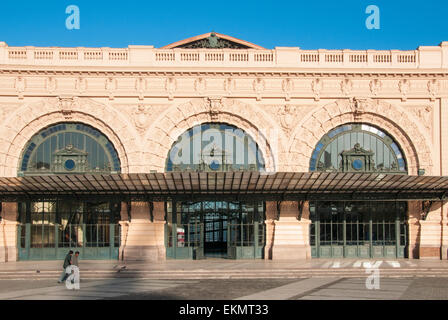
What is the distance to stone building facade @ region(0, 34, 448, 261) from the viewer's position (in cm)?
3525

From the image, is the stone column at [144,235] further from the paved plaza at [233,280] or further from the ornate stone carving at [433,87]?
the ornate stone carving at [433,87]

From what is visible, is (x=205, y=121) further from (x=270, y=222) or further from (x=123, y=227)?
(x=123, y=227)

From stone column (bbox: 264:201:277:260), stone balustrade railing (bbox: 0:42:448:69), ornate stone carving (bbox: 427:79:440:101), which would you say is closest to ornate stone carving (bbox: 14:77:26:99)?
stone balustrade railing (bbox: 0:42:448:69)

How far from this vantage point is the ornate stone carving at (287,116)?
35688mm

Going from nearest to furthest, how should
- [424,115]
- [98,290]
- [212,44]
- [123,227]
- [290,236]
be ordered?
1. [98,290]
2. [290,236]
3. [123,227]
4. [424,115]
5. [212,44]

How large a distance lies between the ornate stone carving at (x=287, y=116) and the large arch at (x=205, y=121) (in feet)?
1.53

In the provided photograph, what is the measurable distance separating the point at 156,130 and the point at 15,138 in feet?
26.5

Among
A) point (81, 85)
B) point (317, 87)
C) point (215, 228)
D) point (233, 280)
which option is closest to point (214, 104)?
point (317, 87)

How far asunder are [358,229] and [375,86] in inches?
332

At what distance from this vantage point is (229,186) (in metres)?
33.5

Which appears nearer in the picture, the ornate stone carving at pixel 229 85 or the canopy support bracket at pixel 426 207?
the canopy support bracket at pixel 426 207

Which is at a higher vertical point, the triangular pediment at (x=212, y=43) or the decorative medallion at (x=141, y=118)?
the triangular pediment at (x=212, y=43)

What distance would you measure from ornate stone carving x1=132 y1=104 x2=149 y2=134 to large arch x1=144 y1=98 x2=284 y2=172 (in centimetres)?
41

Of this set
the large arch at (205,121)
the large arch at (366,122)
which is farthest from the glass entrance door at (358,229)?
the large arch at (205,121)
